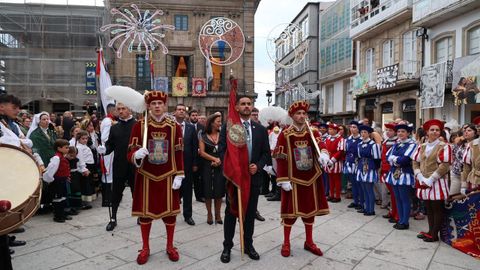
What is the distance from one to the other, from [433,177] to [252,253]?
2721 millimetres

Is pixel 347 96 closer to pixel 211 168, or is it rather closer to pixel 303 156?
pixel 211 168

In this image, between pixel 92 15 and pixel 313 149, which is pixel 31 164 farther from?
pixel 92 15

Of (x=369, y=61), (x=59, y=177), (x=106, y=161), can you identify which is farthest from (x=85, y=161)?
(x=369, y=61)

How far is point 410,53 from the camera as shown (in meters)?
19.4

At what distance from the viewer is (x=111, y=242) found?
16.3 ft

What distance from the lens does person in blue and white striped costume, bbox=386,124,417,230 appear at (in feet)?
18.5

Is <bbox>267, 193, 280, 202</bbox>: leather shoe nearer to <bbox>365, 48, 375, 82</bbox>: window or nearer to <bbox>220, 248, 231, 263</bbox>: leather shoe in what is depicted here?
<bbox>220, 248, 231, 263</bbox>: leather shoe

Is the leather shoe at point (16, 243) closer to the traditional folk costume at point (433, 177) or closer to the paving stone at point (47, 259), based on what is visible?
the paving stone at point (47, 259)

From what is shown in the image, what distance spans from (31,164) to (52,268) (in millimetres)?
1338

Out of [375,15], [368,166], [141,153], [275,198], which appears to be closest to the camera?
[141,153]

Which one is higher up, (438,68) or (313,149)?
(438,68)

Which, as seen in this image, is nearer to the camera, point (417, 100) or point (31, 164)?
point (31, 164)

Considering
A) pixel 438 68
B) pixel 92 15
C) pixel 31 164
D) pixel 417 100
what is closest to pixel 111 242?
pixel 31 164

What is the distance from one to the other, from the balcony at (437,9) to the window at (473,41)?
0.93m
